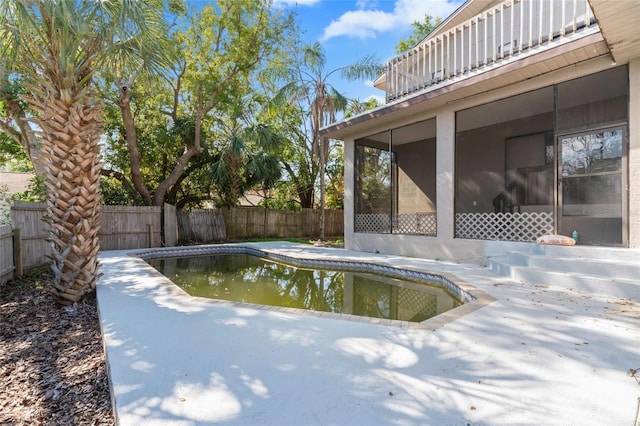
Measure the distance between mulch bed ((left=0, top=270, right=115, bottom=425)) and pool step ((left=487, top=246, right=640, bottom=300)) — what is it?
556 cm

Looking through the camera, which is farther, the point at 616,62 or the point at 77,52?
the point at 616,62

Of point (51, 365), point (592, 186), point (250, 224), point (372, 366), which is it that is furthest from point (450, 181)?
point (250, 224)

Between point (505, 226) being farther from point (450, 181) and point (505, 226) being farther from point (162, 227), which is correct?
point (162, 227)

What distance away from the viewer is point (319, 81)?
13.2 m

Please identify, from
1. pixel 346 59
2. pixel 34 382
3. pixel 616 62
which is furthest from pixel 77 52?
pixel 346 59

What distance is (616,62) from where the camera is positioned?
521 cm

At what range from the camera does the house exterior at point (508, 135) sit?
529 cm

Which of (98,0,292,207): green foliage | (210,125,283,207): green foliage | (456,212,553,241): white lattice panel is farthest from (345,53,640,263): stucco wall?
(98,0,292,207): green foliage

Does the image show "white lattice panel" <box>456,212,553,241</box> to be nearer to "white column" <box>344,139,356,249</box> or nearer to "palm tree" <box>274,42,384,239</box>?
"white column" <box>344,139,356,249</box>

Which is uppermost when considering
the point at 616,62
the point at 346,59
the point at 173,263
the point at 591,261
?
the point at 346,59

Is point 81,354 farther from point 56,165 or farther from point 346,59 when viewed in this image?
point 346,59

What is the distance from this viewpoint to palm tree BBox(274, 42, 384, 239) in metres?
12.6

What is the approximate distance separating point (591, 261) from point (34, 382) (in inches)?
259

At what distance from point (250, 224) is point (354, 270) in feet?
27.1
